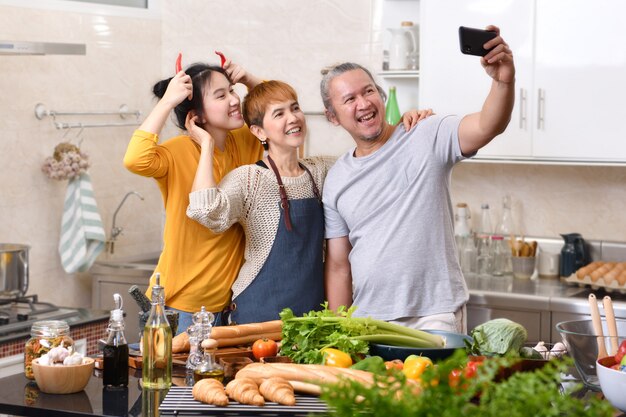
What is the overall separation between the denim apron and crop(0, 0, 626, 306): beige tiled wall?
67.7 inches

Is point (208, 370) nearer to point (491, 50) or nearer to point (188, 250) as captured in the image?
point (188, 250)

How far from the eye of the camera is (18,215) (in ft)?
14.0

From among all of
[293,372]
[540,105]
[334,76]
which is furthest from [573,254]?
[293,372]

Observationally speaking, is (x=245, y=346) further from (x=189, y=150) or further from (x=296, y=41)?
(x=296, y=41)

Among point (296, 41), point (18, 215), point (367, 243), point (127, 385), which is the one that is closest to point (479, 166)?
point (296, 41)

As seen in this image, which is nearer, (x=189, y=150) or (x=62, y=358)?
(x=62, y=358)

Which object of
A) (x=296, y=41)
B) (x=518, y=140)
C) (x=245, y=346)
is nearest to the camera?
(x=245, y=346)

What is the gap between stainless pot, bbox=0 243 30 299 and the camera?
12.2 feet

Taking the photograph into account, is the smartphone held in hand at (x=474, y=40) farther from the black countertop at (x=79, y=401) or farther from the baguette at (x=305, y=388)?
the black countertop at (x=79, y=401)

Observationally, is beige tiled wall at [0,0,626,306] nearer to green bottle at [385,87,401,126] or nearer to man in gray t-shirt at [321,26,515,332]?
green bottle at [385,87,401,126]

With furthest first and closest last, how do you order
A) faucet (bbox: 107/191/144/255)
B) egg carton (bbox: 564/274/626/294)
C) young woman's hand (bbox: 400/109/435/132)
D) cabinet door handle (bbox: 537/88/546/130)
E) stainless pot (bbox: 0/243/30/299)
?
faucet (bbox: 107/191/144/255), cabinet door handle (bbox: 537/88/546/130), egg carton (bbox: 564/274/626/294), stainless pot (bbox: 0/243/30/299), young woman's hand (bbox: 400/109/435/132)

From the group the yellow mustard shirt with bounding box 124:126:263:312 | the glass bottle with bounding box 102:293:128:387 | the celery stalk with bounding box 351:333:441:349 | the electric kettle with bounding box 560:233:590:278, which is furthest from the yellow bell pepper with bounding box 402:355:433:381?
the electric kettle with bounding box 560:233:590:278

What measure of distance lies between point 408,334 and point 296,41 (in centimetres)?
276

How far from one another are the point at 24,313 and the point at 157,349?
1796mm
